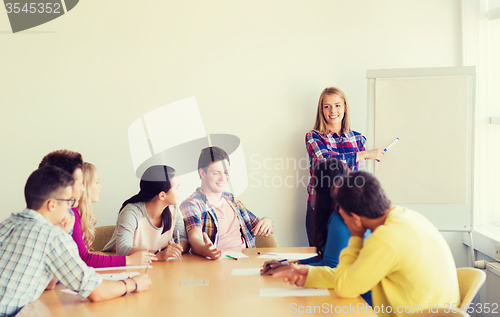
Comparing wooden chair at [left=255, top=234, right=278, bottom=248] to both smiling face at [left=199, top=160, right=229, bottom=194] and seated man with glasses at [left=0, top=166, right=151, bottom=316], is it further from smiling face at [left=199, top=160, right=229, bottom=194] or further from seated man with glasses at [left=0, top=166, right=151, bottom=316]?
seated man with glasses at [left=0, top=166, right=151, bottom=316]

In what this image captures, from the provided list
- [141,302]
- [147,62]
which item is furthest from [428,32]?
[141,302]

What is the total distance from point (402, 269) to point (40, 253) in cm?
127

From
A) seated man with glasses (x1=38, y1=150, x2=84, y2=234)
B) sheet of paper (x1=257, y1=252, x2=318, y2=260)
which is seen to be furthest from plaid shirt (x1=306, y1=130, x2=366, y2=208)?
seated man with glasses (x1=38, y1=150, x2=84, y2=234)

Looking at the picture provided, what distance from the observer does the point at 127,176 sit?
3.40 metres

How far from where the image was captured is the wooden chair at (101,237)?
273 centimetres

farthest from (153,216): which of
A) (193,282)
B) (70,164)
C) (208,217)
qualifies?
(193,282)

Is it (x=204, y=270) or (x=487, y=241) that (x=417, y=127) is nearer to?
(x=487, y=241)

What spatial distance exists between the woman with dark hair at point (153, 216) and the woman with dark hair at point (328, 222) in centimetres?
79

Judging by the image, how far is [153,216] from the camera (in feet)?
7.72

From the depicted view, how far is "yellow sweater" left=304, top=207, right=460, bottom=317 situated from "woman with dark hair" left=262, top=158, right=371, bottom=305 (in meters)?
0.19

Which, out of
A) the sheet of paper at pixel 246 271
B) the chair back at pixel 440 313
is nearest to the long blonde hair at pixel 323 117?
the sheet of paper at pixel 246 271

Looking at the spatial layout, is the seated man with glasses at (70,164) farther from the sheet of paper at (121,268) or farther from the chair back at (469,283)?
the chair back at (469,283)

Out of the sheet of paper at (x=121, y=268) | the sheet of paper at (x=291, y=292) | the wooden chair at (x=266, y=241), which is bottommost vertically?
the wooden chair at (x=266, y=241)

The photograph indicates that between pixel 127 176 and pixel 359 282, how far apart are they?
2.47 m
